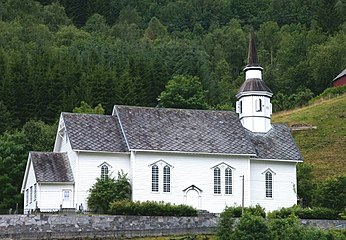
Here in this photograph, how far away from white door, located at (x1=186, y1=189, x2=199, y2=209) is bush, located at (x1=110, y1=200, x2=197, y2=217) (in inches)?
217

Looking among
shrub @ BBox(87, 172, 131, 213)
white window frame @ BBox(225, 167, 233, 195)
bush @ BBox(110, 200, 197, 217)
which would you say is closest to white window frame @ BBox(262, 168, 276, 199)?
white window frame @ BBox(225, 167, 233, 195)

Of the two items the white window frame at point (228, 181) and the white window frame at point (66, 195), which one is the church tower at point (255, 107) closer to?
the white window frame at point (228, 181)

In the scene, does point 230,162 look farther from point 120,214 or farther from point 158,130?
point 120,214

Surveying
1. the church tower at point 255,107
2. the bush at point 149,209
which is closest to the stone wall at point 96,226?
the bush at point 149,209

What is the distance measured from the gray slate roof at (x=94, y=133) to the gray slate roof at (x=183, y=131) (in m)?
0.91

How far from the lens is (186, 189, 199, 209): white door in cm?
7044

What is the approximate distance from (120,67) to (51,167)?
53073mm

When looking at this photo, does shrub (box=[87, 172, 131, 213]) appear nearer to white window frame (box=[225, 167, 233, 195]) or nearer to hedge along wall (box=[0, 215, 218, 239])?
hedge along wall (box=[0, 215, 218, 239])

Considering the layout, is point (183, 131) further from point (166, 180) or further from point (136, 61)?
point (136, 61)

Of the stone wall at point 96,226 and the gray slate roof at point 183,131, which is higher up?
the gray slate roof at point 183,131

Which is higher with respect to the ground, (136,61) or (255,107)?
(136,61)

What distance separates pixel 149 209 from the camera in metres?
63.7

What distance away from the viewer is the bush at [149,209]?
208 feet

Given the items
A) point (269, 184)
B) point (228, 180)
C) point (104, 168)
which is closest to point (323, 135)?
point (269, 184)
